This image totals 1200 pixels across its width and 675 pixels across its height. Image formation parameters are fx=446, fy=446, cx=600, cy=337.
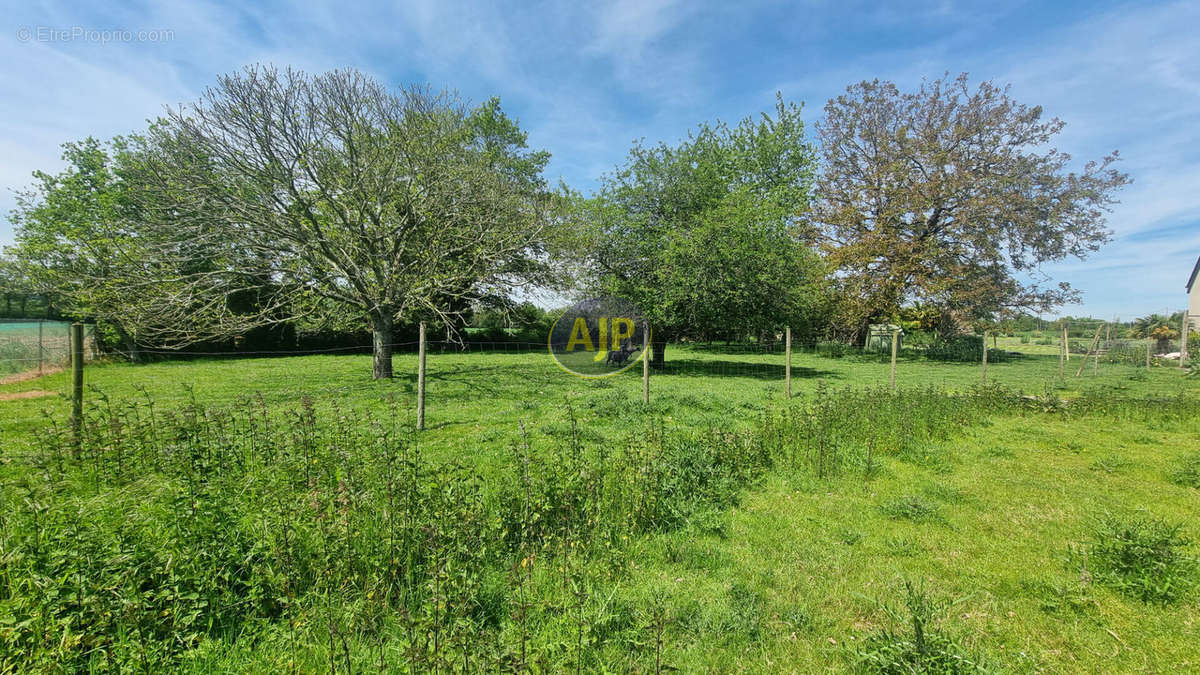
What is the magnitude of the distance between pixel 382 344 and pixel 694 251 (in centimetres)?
1028

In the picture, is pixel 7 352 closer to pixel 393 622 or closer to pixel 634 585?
pixel 393 622

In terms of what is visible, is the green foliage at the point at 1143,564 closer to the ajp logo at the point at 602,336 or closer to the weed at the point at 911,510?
the weed at the point at 911,510

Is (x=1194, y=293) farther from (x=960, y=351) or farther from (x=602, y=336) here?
(x=602, y=336)

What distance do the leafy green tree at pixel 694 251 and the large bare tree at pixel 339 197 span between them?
12.3ft

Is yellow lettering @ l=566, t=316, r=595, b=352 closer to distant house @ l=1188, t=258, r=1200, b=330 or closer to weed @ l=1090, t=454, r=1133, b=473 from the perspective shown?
weed @ l=1090, t=454, r=1133, b=473

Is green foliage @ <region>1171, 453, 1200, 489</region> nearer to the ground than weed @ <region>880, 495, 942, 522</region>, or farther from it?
farther from it

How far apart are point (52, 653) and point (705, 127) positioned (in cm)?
2216

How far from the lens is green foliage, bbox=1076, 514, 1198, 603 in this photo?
9.79 feet

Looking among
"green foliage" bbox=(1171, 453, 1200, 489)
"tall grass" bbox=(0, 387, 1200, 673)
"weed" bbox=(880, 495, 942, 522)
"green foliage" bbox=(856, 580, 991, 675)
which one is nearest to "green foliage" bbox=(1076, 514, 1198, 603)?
"weed" bbox=(880, 495, 942, 522)

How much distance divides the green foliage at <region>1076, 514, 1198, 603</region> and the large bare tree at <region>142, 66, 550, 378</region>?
11073mm

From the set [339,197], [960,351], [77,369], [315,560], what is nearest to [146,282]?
[339,197]

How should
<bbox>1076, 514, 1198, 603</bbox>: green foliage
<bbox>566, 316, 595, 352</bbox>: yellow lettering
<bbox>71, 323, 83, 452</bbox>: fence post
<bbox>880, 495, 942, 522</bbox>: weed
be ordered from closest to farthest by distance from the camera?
<bbox>1076, 514, 1198, 603</bbox>: green foliage < <bbox>880, 495, 942, 522</bbox>: weed < <bbox>71, 323, 83, 452</bbox>: fence post < <bbox>566, 316, 595, 352</bbox>: yellow lettering

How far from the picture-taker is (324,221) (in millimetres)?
13898

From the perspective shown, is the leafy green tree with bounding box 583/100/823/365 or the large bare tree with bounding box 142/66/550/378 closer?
the large bare tree with bounding box 142/66/550/378
